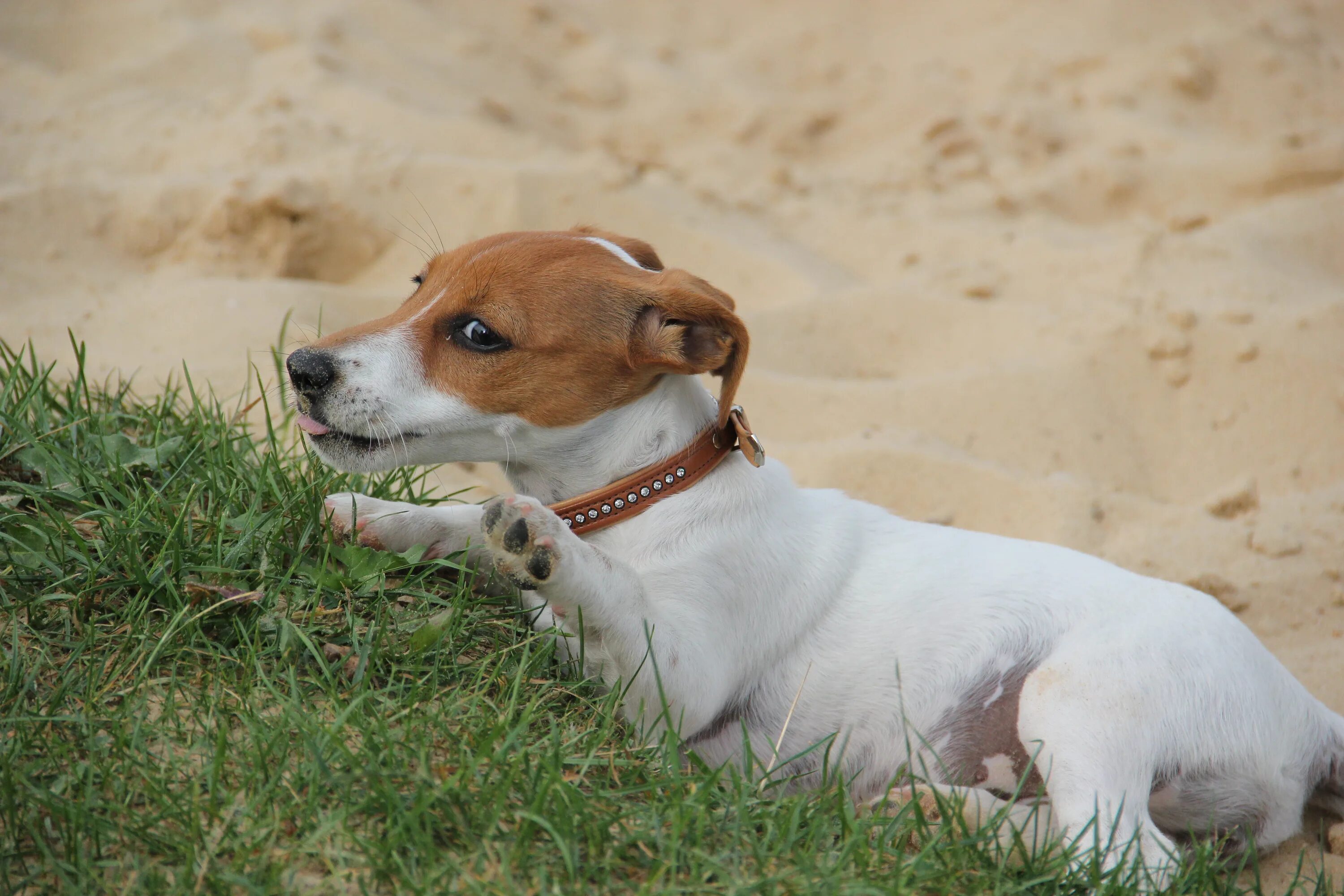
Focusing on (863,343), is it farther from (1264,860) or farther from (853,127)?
(1264,860)

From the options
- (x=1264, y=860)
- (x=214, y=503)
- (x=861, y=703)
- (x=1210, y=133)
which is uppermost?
(x=1210, y=133)

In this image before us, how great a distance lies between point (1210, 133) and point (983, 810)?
5.42 m

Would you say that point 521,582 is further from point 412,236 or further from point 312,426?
point 412,236

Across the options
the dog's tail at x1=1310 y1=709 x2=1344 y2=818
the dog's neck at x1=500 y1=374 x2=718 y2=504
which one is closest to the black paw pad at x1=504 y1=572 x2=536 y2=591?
the dog's neck at x1=500 y1=374 x2=718 y2=504

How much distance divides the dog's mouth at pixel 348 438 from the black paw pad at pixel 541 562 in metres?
0.52

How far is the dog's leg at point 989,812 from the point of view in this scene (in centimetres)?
236

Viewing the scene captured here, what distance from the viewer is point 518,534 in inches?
92.0

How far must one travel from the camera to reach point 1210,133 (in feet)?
21.9

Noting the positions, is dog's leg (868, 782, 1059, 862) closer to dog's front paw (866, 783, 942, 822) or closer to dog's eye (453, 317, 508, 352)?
dog's front paw (866, 783, 942, 822)

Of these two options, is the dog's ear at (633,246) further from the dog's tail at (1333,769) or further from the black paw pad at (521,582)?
the dog's tail at (1333,769)

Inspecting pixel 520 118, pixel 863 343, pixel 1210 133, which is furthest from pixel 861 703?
pixel 1210 133

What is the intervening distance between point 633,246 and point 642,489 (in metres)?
0.74

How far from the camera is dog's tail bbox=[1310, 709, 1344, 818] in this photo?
2.91 m

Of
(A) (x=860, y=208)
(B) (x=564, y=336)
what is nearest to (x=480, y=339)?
(B) (x=564, y=336)
